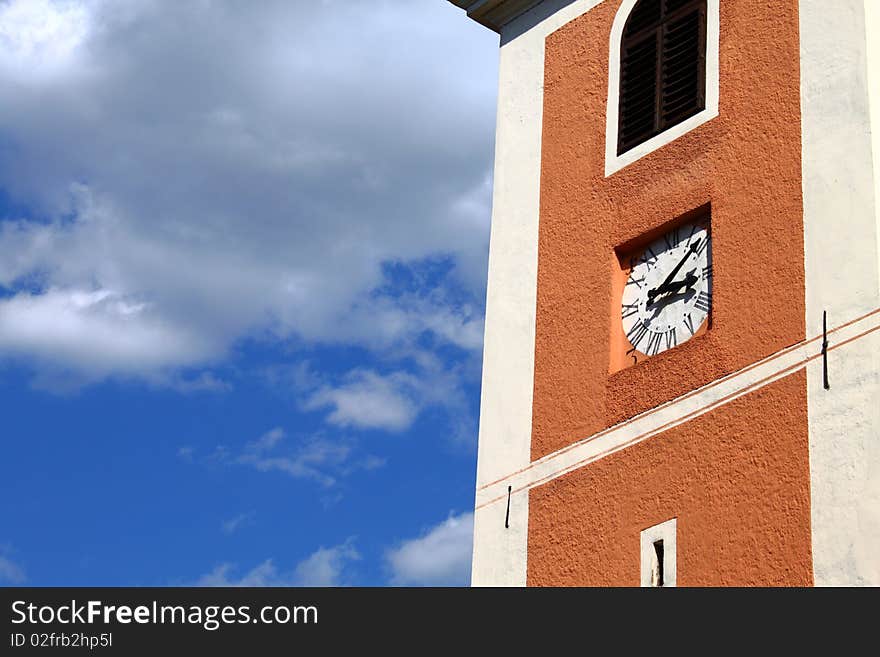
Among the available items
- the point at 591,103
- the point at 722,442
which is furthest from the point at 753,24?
the point at 722,442

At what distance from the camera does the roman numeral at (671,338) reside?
1847cm

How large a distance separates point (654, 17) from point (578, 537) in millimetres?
4756

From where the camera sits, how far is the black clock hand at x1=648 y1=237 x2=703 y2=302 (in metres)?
18.7

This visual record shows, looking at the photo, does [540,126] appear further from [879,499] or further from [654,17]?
[879,499]

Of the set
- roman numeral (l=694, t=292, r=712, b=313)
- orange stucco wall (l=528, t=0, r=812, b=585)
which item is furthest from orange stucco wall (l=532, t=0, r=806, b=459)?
A: roman numeral (l=694, t=292, r=712, b=313)

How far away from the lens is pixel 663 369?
60.0 ft

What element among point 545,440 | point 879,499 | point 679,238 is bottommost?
point 879,499

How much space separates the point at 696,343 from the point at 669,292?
0.77m

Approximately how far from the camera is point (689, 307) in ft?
60.7

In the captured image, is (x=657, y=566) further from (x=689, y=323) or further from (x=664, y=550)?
(x=689, y=323)

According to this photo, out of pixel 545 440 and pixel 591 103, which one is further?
pixel 591 103

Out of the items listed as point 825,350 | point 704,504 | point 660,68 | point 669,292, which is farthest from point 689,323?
point 660,68

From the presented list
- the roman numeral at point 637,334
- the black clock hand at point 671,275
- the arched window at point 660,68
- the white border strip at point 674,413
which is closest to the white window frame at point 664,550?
the white border strip at point 674,413

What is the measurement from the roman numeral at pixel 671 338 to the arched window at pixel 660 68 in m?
1.87
